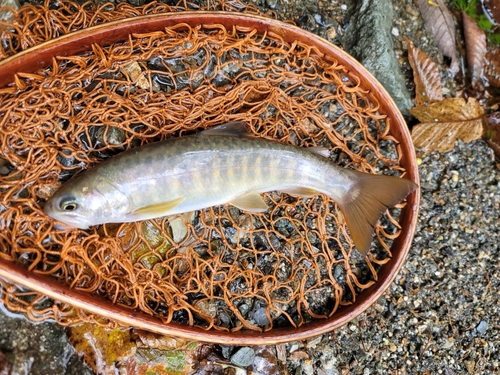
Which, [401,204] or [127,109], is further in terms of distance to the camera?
[401,204]

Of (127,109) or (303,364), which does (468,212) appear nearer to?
(303,364)

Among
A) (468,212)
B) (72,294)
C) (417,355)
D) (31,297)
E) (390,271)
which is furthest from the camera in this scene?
(468,212)

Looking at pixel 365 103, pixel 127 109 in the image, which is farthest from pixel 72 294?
pixel 365 103

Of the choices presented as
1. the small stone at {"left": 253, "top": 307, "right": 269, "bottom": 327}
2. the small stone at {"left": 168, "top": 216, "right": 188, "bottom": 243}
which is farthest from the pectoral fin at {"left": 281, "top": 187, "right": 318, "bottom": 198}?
the small stone at {"left": 253, "top": 307, "right": 269, "bottom": 327}

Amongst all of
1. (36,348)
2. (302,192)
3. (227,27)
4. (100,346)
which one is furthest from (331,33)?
(36,348)

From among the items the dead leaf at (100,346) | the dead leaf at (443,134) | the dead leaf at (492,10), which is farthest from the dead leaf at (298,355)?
the dead leaf at (492,10)

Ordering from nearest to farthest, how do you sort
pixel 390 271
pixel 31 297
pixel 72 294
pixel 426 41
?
pixel 72 294 → pixel 31 297 → pixel 390 271 → pixel 426 41

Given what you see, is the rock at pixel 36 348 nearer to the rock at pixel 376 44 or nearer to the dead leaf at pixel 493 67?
the rock at pixel 376 44
